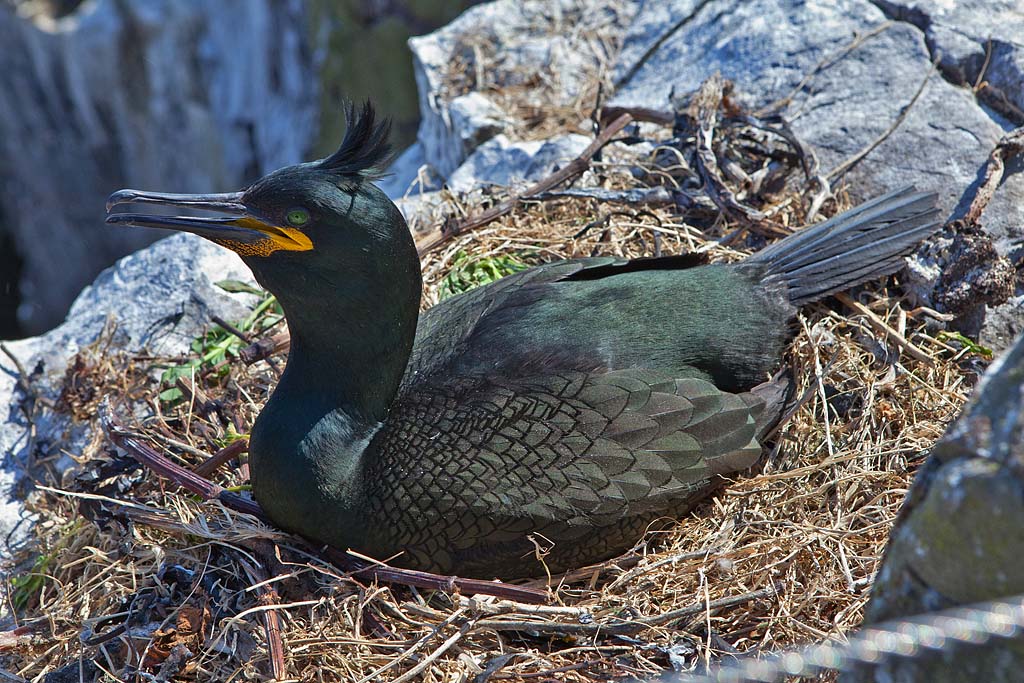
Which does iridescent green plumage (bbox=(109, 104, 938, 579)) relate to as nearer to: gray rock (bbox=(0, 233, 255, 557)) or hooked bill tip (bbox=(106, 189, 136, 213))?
hooked bill tip (bbox=(106, 189, 136, 213))

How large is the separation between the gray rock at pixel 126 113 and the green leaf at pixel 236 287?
6276 millimetres

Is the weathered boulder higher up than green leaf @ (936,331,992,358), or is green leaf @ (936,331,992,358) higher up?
the weathered boulder

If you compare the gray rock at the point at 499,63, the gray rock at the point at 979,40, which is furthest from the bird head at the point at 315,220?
the gray rock at the point at 979,40

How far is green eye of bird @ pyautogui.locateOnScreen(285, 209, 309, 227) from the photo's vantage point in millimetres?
2625

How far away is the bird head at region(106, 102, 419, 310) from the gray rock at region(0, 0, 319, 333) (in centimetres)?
752

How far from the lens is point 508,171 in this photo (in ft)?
15.2

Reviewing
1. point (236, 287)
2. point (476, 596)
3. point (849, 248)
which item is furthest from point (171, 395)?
point (849, 248)

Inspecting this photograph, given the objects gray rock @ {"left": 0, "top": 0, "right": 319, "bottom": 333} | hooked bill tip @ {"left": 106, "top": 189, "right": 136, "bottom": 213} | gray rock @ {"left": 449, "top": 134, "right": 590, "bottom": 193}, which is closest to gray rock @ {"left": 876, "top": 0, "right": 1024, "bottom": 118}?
gray rock @ {"left": 449, "top": 134, "right": 590, "bottom": 193}

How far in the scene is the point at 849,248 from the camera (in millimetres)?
3395

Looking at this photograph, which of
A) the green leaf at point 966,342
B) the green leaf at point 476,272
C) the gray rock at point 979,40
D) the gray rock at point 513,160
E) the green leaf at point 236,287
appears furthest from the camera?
the gray rock at point 513,160

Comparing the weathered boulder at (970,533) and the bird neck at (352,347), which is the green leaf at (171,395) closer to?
the bird neck at (352,347)

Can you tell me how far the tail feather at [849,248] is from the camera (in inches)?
133

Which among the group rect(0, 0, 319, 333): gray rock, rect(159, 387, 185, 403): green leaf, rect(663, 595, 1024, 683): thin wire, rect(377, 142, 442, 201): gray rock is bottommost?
rect(0, 0, 319, 333): gray rock

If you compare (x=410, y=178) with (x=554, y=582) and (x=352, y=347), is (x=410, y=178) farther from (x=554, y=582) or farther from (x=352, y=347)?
(x=554, y=582)
